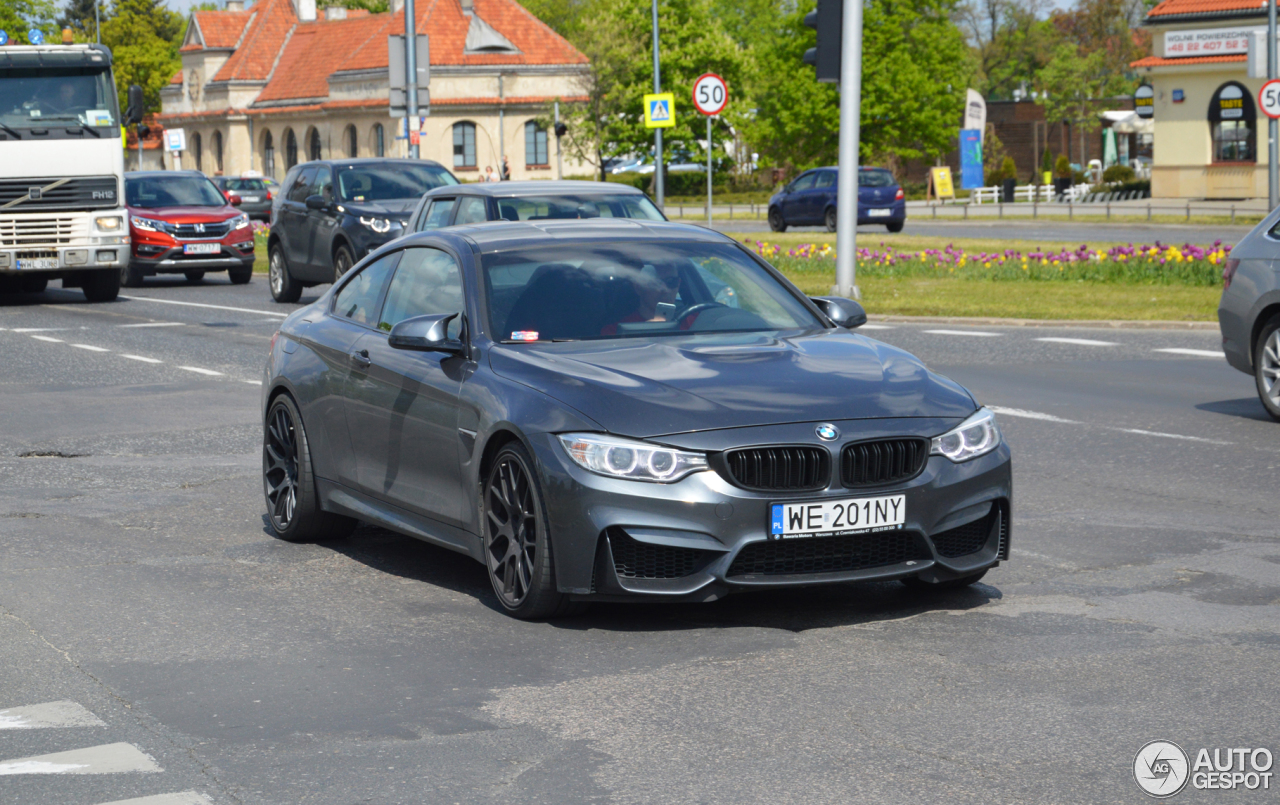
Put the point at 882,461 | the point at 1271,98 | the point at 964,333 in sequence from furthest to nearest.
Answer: the point at 1271,98 < the point at 964,333 < the point at 882,461

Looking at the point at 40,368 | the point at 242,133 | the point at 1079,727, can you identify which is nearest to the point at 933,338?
the point at 40,368

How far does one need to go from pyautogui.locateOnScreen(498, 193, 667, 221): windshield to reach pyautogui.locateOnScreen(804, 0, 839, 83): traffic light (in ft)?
13.7

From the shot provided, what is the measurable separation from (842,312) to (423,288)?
180 centimetres

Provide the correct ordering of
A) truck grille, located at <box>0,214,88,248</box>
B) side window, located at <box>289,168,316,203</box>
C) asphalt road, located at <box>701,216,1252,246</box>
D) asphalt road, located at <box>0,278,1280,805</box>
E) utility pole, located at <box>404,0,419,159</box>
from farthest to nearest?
asphalt road, located at <box>701,216,1252,246</box> → utility pole, located at <box>404,0,419,159</box> → side window, located at <box>289,168,316,203</box> → truck grille, located at <box>0,214,88,248</box> → asphalt road, located at <box>0,278,1280,805</box>

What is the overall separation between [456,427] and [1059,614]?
2.35 m

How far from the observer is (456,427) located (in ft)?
22.1

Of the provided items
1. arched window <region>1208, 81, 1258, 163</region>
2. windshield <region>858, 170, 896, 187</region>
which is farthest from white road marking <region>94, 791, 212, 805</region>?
arched window <region>1208, 81, 1258, 163</region>

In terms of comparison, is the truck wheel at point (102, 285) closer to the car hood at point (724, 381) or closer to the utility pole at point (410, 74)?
the utility pole at point (410, 74)

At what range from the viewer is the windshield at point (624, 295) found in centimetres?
702

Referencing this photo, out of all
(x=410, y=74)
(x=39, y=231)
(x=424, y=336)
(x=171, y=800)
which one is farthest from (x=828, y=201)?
(x=171, y=800)

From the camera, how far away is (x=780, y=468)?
5.96m

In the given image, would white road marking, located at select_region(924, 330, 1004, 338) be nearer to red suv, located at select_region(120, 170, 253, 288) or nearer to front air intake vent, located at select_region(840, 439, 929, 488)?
front air intake vent, located at select_region(840, 439, 929, 488)

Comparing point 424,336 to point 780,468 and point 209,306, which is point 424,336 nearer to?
point 780,468

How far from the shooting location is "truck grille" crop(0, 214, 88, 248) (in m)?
23.7
